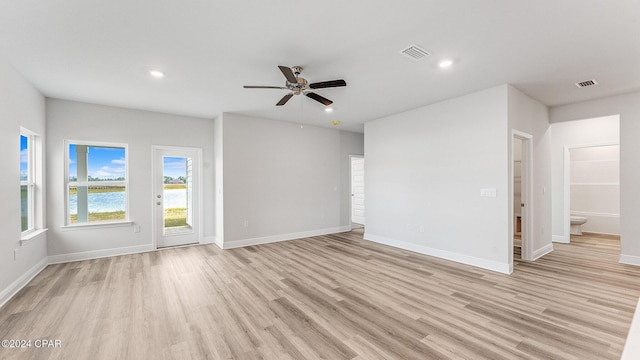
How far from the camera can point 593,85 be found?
3.96 m

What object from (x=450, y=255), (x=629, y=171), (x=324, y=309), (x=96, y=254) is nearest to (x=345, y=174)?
(x=450, y=255)

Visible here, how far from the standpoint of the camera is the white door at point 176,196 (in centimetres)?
549

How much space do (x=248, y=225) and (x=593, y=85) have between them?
20.8ft

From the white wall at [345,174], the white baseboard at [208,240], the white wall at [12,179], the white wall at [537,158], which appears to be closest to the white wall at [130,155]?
the white baseboard at [208,240]

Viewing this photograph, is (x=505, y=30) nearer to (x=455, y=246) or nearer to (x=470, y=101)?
(x=470, y=101)

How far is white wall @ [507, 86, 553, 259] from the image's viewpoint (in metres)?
4.22

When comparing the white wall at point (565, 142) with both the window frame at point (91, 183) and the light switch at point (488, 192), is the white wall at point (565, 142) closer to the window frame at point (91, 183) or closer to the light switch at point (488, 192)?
the light switch at point (488, 192)

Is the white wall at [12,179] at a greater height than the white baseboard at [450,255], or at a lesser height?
greater

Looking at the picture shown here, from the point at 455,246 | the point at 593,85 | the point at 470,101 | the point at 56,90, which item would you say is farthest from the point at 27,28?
the point at 593,85

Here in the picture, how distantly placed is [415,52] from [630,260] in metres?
4.91

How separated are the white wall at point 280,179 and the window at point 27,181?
284cm

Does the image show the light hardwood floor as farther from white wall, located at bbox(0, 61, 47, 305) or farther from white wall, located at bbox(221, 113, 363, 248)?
white wall, located at bbox(221, 113, 363, 248)

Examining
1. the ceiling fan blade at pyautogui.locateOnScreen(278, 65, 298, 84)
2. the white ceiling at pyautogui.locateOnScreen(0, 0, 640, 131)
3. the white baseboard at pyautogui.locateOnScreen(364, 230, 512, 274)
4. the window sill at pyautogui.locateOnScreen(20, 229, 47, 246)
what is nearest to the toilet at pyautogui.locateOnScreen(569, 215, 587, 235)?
the white ceiling at pyautogui.locateOnScreen(0, 0, 640, 131)

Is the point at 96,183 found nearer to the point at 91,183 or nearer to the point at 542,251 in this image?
the point at 91,183
